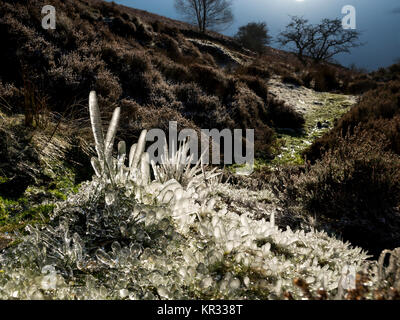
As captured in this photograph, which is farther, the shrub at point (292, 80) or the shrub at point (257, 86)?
the shrub at point (292, 80)

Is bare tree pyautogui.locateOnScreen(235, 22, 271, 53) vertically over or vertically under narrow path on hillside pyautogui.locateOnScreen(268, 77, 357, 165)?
over

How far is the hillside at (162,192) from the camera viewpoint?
1.15 m

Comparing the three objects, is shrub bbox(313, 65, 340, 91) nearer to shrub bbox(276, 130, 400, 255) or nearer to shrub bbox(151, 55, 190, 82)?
shrub bbox(151, 55, 190, 82)

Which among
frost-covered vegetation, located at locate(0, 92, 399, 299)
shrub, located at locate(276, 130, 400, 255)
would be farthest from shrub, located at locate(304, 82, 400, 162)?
frost-covered vegetation, located at locate(0, 92, 399, 299)

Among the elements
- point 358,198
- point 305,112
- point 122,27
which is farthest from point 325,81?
point 358,198

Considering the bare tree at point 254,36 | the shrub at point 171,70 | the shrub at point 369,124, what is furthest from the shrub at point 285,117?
the bare tree at point 254,36

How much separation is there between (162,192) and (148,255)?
0.44 m

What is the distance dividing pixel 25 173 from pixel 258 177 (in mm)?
3574

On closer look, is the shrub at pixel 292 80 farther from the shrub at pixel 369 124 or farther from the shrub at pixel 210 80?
the shrub at pixel 210 80

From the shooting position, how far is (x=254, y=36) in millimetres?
26797

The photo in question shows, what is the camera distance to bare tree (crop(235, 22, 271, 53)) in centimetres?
2616

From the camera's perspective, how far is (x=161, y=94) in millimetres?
6820

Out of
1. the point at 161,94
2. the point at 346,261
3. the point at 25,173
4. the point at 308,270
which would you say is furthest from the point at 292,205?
the point at 161,94
